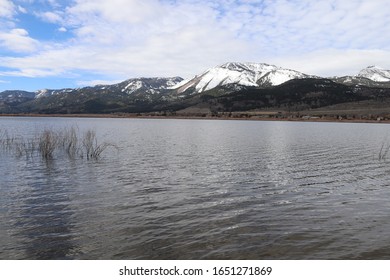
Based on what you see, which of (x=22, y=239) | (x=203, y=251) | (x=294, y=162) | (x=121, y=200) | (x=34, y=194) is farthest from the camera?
(x=294, y=162)

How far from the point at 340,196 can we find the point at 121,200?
1275 cm

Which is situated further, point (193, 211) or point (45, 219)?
point (193, 211)

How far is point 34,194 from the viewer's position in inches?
795

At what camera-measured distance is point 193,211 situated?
16.6 meters

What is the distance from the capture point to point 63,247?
40.3 ft

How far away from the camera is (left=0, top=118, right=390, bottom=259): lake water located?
12.0 m

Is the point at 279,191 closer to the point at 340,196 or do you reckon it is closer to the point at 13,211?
the point at 340,196

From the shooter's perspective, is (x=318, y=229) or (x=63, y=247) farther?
(x=318, y=229)

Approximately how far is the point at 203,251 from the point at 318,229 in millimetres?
5344

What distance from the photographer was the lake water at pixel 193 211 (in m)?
12.0
